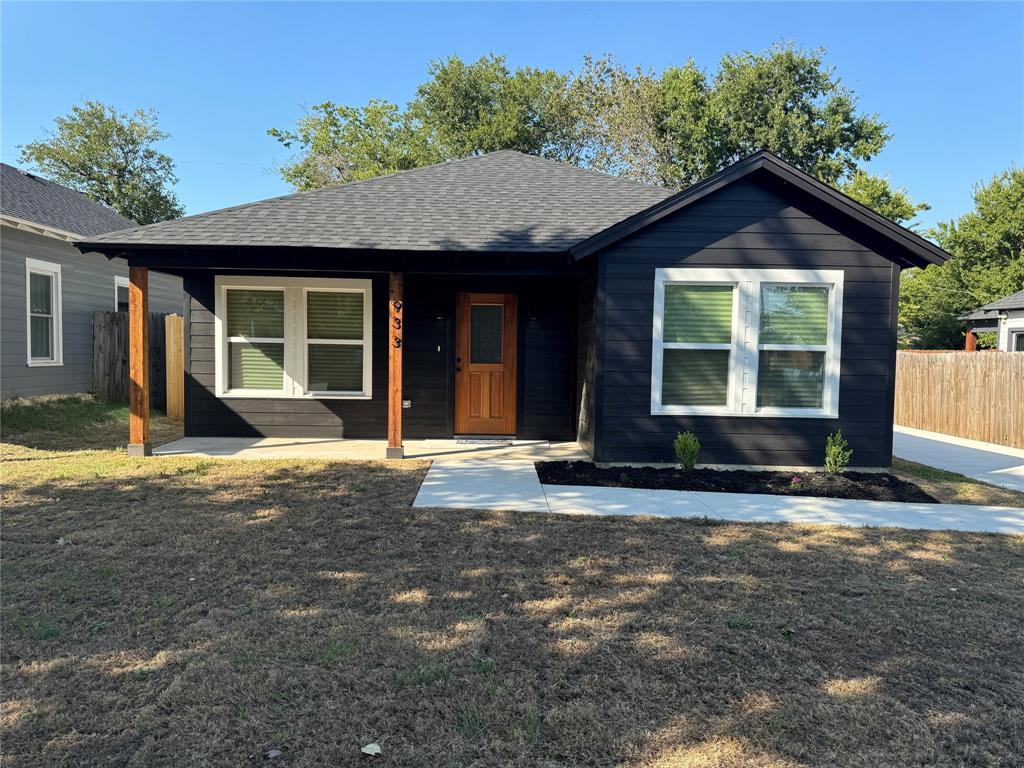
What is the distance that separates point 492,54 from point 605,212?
89.8ft

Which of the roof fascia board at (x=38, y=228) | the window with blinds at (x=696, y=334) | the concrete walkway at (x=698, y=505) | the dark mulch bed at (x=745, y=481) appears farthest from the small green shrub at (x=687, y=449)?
the roof fascia board at (x=38, y=228)

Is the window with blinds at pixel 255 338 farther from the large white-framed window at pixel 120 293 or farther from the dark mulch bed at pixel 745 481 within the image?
the large white-framed window at pixel 120 293

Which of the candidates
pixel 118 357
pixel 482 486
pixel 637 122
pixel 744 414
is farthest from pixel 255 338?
pixel 637 122

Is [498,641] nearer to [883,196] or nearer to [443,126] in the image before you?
[883,196]

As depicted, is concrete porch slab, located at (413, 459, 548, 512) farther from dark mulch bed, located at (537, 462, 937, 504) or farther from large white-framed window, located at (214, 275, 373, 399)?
large white-framed window, located at (214, 275, 373, 399)

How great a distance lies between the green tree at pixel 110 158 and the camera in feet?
103

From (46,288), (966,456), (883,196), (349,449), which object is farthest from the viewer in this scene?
(883,196)

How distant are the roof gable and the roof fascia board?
27.6 feet

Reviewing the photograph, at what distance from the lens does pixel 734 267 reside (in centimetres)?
768

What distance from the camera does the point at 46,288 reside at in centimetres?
1191

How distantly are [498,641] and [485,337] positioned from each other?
6.84 m

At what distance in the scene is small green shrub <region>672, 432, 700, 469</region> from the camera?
7.41 metres

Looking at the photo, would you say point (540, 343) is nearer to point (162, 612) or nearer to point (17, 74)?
point (162, 612)

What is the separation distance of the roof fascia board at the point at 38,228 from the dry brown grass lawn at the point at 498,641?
751 centimetres
